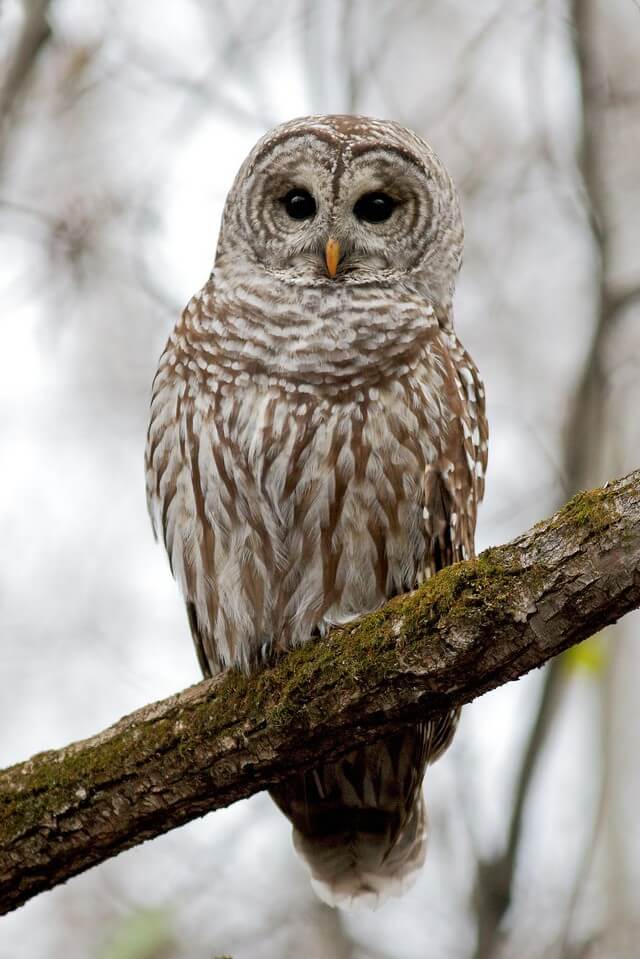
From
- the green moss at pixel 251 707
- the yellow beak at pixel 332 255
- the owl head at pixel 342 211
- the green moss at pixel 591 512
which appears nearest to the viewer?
the green moss at pixel 591 512

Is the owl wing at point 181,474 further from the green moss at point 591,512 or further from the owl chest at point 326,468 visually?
the green moss at point 591,512

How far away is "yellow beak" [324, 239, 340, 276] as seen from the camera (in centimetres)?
419

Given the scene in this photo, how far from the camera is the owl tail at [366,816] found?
4207 mm

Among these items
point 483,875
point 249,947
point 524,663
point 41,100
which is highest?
point 41,100

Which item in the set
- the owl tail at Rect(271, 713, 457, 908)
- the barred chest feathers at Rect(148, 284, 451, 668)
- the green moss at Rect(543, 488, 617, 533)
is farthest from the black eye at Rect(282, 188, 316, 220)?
Result: the green moss at Rect(543, 488, 617, 533)

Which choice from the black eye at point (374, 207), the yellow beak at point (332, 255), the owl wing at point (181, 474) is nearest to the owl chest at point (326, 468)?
the owl wing at point (181, 474)

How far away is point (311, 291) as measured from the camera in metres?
4.22

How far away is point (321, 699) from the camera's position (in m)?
3.27

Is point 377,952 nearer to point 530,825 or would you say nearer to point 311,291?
point 530,825

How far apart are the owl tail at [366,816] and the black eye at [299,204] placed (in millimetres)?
1835

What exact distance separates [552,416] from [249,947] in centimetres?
349

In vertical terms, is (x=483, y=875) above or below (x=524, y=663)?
above

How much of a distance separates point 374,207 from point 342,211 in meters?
0.19

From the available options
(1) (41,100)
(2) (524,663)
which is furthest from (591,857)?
(1) (41,100)
